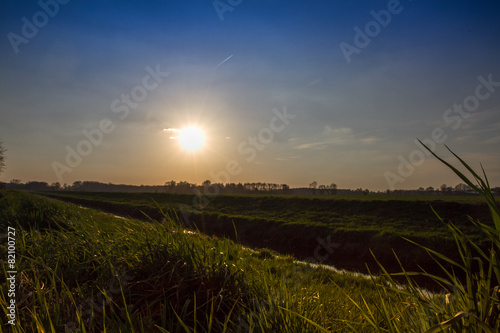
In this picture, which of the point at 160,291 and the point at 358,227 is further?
the point at 358,227

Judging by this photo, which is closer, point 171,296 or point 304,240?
point 171,296

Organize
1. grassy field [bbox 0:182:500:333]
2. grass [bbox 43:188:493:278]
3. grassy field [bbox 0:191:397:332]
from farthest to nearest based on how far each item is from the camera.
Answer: grass [bbox 43:188:493:278]
grassy field [bbox 0:191:397:332]
grassy field [bbox 0:182:500:333]

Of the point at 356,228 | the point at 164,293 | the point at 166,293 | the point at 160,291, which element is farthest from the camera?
the point at 356,228

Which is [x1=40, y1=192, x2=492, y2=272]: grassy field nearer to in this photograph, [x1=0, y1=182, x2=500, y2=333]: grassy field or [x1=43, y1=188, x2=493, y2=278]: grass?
[x1=43, y1=188, x2=493, y2=278]: grass

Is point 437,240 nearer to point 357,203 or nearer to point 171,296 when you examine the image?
point 357,203

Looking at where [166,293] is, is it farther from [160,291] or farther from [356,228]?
[356,228]

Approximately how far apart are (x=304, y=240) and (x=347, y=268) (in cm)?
596

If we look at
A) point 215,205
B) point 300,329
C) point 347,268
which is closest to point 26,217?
point 300,329

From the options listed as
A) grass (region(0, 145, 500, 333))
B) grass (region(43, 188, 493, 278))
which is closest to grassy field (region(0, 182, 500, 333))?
grass (region(0, 145, 500, 333))

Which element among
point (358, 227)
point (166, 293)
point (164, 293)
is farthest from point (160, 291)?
point (358, 227)

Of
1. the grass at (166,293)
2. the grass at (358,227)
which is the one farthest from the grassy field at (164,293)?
the grass at (358,227)

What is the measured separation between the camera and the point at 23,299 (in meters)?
4.07

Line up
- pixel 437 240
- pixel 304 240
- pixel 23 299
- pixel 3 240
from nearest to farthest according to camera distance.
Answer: pixel 23 299
pixel 3 240
pixel 437 240
pixel 304 240

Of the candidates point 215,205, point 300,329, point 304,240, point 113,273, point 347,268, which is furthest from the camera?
point 215,205
